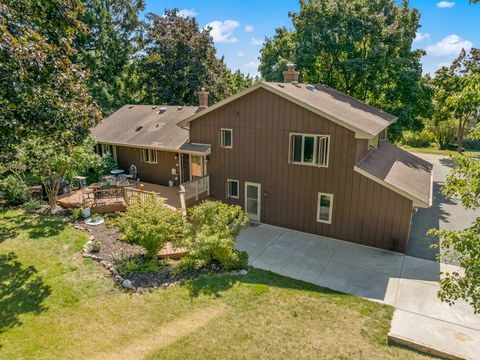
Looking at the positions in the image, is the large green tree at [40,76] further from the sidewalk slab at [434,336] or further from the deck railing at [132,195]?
the sidewalk slab at [434,336]

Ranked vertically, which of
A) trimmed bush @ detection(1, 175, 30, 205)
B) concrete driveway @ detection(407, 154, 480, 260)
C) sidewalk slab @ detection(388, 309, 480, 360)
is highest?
trimmed bush @ detection(1, 175, 30, 205)

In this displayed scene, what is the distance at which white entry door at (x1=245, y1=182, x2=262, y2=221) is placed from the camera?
15.1 metres

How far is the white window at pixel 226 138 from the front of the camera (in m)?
15.2

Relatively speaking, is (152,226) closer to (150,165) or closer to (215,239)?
(215,239)

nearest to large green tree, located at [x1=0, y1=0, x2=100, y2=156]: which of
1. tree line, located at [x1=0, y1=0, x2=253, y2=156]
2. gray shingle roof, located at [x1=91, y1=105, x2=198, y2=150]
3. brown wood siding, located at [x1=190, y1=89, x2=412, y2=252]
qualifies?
tree line, located at [x1=0, y1=0, x2=253, y2=156]

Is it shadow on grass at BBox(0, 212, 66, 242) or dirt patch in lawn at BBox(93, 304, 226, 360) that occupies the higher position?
shadow on grass at BBox(0, 212, 66, 242)

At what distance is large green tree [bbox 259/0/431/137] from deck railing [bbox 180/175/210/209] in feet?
39.5

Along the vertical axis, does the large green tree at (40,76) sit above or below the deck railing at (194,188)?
above

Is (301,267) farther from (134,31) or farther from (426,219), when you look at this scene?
(134,31)

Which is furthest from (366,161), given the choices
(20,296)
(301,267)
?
(20,296)

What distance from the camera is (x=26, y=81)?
945 centimetres

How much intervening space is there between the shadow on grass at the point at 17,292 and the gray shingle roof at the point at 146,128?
29.9 ft

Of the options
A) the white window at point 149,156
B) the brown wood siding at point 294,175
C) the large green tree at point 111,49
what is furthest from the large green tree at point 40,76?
the large green tree at point 111,49

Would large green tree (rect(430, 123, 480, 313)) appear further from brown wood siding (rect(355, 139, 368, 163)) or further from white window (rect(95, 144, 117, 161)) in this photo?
white window (rect(95, 144, 117, 161))
